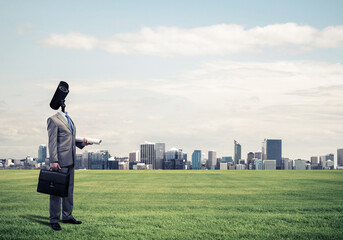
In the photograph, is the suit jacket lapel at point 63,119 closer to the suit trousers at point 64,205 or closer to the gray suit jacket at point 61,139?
the gray suit jacket at point 61,139

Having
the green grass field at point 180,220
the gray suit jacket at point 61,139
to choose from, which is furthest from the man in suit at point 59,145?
the green grass field at point 180,220

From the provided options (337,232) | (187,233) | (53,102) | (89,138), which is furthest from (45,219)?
(337,232)

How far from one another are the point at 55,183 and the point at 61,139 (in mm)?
1081

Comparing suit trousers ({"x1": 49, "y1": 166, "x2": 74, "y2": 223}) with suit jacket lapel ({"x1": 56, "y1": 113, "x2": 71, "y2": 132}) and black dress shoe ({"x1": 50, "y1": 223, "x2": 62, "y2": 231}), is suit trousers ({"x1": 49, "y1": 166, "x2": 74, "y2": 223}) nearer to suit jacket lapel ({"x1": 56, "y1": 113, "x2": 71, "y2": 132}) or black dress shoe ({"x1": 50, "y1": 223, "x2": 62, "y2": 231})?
black dress shoe ({"x1": 50, "y1": 223, "x2": 62, "y2": 231})

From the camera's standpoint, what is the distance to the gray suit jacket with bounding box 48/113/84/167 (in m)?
9.60

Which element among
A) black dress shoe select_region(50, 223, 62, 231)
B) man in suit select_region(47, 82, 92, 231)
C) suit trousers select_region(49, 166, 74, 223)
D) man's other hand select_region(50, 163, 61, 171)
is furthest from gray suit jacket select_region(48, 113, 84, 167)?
black dress shoe select_region(50, 223, 62, 231)

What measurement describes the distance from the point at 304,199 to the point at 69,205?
35.2 ft

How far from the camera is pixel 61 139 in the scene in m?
9.79

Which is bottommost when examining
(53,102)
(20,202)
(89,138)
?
(20,202)

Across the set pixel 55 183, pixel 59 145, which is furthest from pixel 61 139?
pixel 55 183

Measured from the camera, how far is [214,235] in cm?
932

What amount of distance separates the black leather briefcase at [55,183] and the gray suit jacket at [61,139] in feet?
1.17

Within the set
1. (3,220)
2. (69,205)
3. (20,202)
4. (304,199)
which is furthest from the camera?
(304,199)

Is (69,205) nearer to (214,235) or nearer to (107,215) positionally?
(107,215)
